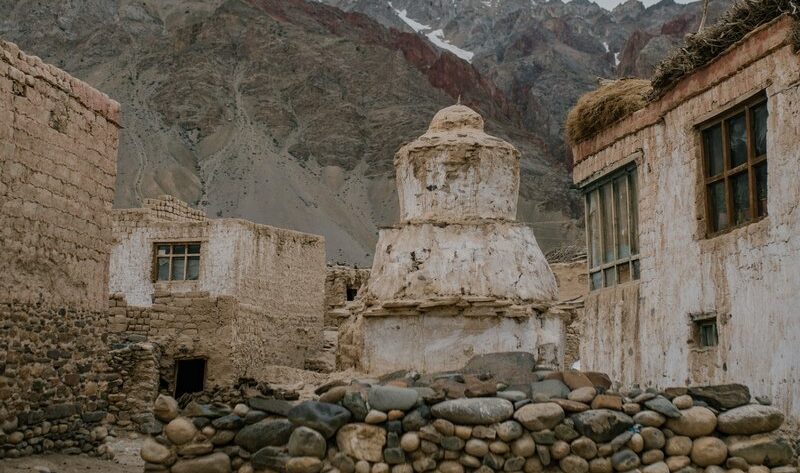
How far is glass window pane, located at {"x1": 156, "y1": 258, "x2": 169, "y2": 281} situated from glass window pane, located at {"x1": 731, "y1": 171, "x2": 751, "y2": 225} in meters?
14.7

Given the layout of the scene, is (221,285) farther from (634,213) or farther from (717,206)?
(717,206)

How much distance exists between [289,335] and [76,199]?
1132 centimetres

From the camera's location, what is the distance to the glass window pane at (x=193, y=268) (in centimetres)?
2011

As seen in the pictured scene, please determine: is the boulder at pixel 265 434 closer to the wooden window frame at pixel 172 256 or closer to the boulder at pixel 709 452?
the boulder at pixel 709 452

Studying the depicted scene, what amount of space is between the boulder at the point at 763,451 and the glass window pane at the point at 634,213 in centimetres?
438

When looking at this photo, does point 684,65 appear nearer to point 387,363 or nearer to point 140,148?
point 387,363

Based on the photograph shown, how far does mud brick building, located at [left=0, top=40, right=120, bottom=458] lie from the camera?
986cm

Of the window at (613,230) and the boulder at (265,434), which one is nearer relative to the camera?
the boulder at (265,434)

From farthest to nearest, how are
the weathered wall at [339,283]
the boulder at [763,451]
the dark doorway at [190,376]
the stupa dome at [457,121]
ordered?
the weathered wall at [339,283] → the dark doorway at [190,376] → the stupa dome at [457,121] → the boulder at [763,451]

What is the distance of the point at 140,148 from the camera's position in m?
57.5

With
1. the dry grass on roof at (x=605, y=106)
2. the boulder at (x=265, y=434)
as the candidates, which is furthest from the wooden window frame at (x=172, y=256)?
the boulder at (x=265, y=434)

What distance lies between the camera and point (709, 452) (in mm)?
6234

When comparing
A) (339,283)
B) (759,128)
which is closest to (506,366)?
(759,128)

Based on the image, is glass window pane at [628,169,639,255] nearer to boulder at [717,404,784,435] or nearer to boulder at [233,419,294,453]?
boulder at [717,404,784,435]
